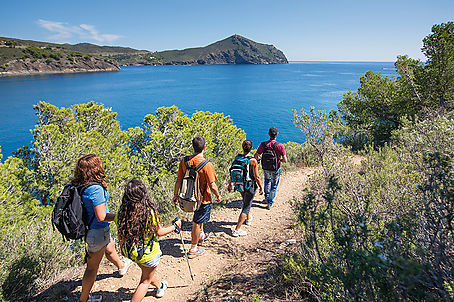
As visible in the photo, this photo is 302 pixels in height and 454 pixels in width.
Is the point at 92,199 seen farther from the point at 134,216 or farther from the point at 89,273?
the point at 89,273

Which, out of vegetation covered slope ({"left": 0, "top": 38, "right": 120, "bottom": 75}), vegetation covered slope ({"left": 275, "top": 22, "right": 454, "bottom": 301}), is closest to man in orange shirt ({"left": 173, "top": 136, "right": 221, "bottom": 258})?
vegetation covered slope ({"left": 275, "top": 22, "right": 454, "bottom": 301})

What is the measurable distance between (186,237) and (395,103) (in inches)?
513

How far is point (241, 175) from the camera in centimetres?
464

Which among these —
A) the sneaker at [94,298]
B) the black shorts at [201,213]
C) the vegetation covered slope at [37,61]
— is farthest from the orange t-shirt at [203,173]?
the vegetation covered slope at [37,61]

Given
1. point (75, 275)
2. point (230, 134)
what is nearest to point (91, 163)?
point (75, 275)

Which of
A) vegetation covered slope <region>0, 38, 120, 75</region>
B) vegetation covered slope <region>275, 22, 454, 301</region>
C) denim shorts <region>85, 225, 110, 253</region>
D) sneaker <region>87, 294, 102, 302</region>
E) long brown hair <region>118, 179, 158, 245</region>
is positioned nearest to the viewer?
vegetation covered slope <region>275, 22, 454, 301</region>

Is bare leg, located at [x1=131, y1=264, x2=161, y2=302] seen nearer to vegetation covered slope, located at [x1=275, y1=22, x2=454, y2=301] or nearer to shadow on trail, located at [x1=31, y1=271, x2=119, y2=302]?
shadow on trail, located at [x1=31, y1=271, x2=119, y2=302]

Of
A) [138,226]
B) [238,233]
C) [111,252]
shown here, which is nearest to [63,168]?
[111,252]

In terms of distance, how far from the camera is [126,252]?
2.85 metres

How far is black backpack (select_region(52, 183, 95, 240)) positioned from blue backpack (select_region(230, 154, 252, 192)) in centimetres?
245

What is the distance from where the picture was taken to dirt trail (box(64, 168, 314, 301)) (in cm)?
346

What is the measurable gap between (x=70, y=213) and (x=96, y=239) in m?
0.45

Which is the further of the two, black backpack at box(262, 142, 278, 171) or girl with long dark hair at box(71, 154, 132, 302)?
black backpack at box(262, 142, 278, 171)

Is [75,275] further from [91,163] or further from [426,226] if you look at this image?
[426,226]
